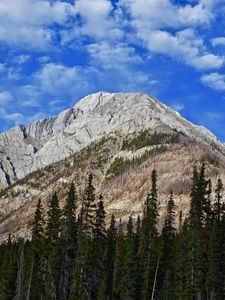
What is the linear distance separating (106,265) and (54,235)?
17.0 meters

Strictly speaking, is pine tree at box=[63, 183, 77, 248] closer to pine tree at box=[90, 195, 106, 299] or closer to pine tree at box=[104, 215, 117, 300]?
pine tree at box=[90, 195, 106, 299]

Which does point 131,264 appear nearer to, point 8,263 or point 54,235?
point 54,235

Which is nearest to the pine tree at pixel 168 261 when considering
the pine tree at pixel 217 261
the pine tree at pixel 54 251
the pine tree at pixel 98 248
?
the pine tree at pixel 217 261

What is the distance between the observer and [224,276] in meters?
76.6

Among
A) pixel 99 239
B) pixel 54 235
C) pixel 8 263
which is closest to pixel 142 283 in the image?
pixel 99 239

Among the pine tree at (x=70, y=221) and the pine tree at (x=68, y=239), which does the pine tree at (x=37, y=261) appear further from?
the pine tree at (x=70, y=221)

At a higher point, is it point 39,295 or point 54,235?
point 54,235

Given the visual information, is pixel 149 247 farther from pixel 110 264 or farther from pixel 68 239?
pixel 110 264

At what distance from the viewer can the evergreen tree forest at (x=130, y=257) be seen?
250 ft

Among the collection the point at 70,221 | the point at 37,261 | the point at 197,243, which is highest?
the point at 70,221

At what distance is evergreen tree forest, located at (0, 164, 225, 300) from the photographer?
7606 centimetres

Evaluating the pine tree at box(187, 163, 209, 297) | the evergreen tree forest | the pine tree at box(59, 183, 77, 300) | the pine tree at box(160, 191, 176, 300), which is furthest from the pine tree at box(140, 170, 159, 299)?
the pine tree at box(59, 183, 77, 300)

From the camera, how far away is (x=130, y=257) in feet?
292

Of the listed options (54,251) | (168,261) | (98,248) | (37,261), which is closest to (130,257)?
(168,261)
